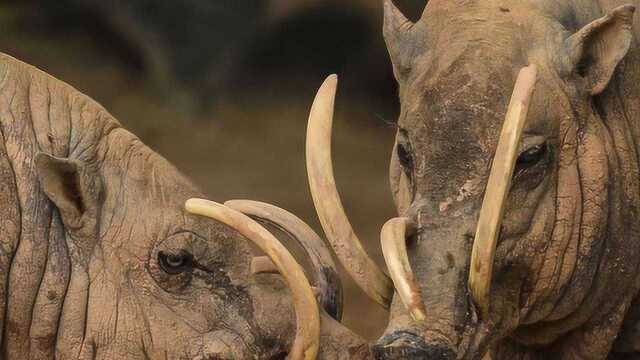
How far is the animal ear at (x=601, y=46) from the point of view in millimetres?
6137

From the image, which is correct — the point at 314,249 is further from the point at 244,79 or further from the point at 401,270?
the point at 244,79

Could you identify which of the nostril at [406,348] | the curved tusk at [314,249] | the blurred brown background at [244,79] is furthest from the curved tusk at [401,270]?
the blurred brown background at [244,79]

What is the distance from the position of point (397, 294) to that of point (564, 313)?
735 mm

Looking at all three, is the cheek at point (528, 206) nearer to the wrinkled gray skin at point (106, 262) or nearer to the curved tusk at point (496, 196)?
the curved tusk at point (496, 196)

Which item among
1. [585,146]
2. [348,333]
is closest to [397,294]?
[348,333]

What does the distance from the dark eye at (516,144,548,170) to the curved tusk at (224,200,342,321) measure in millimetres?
801

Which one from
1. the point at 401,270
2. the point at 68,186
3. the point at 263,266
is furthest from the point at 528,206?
the point at 68,186

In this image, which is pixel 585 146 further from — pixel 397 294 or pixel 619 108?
pixel 397 294

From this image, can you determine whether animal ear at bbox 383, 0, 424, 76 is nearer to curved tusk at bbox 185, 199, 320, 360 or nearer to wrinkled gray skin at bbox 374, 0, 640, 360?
wrinkled gray skin at bbox 374, 0, 640, 360

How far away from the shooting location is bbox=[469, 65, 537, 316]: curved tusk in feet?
18.6

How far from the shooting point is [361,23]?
14539mm

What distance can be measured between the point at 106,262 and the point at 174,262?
0.77 feet

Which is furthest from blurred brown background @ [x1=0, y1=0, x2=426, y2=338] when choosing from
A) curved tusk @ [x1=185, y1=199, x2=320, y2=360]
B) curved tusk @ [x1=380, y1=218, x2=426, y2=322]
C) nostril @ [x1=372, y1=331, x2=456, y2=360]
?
nostril @ [x1=372, y1=331, x2=456, y2=360]

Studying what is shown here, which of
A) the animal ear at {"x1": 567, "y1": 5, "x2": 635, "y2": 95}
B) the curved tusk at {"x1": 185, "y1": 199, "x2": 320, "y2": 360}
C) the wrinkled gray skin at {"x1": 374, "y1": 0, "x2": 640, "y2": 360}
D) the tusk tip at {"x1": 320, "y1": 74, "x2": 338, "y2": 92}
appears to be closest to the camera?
the wrinkled gray skin at {"x1": 374, "y1": 0, "x2": 640, "y2": 360}
